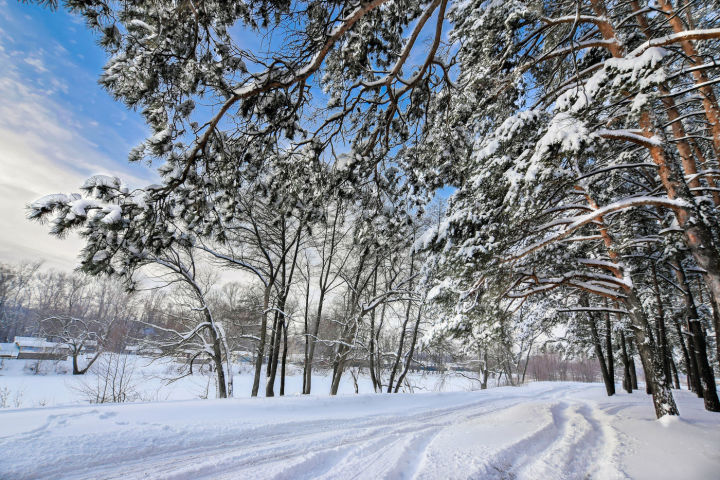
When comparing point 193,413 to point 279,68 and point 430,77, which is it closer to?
point 279,68

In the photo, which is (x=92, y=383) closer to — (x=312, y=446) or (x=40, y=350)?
(x=40, y=350)

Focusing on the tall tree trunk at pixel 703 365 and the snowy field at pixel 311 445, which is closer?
the snowy field at pixel 311 445

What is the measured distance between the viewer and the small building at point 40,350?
72.3ft

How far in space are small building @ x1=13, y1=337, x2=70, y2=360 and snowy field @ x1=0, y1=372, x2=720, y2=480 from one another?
27.1 meters

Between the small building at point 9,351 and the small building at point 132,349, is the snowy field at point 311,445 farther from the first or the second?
the small building at point 9,351

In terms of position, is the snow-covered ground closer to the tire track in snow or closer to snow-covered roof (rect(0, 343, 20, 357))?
snow-covered roof (rect(0, 343, 20, 357))

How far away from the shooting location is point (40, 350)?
26781 millimetres

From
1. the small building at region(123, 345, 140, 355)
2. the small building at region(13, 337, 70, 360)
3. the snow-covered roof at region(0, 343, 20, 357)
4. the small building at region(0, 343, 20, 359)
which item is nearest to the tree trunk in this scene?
the small building at region(123, 345, 140, 355)

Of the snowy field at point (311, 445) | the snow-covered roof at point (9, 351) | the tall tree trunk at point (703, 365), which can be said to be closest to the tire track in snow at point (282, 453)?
the snowy field at point (311, 445)

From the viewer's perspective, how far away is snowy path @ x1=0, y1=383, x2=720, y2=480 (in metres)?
2.49

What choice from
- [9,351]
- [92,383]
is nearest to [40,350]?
[9,351]

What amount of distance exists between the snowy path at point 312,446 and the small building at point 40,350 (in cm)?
2727

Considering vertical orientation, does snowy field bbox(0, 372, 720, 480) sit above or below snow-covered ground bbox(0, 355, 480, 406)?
above

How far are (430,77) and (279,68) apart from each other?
2210 mm
